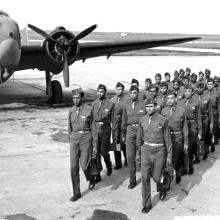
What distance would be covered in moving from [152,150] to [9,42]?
9192 mm

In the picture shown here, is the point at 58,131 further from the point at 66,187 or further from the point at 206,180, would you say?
the point at 206,180

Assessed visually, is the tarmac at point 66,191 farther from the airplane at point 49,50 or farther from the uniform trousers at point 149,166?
the airplane at point 49,50

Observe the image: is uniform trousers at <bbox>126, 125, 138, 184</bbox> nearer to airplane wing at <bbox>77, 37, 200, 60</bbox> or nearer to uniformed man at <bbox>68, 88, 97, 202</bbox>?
uniformed man at <bbox>68, 88, 97, 202</bbox>

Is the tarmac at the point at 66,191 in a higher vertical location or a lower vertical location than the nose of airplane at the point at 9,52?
lower

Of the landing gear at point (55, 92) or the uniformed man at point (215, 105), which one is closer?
the uniformed man at point (215, 105)

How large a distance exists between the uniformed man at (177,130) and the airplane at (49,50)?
323 inches

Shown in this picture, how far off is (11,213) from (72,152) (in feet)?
4.91

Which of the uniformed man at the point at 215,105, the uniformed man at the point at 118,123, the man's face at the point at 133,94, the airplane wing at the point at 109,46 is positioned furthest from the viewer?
the airplane wing at the point at 109,46

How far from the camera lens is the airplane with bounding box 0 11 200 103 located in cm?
1461

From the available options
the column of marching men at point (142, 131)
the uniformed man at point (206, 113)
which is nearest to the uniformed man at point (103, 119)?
the column of marching men at point (142, 131)

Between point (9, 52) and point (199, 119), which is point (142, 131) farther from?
point (9, 52)

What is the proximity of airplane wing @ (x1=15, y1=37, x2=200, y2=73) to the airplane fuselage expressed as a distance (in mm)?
2057

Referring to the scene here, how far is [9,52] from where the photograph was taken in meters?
14.5

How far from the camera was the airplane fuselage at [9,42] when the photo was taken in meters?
14.4
